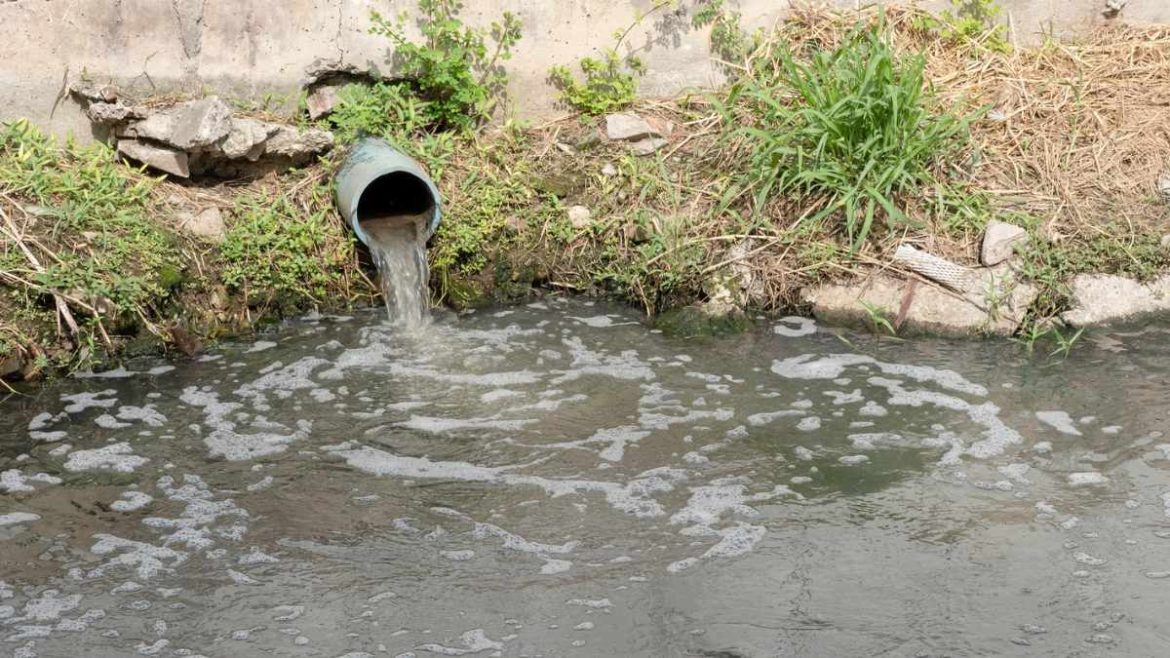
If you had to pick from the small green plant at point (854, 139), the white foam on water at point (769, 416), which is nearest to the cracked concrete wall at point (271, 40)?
the small green plant at point (854, 139)

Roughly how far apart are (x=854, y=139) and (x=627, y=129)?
1.29 meters

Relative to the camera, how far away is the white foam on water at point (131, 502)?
4473 mm

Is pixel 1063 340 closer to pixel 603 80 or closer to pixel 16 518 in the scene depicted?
pixel 603 80

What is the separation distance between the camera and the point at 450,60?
6684 mm

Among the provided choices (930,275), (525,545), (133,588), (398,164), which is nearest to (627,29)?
(398,164)

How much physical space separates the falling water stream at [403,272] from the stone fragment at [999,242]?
2688 millimetres

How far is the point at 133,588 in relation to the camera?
157 inches

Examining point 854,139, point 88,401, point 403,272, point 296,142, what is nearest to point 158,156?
point 296,142

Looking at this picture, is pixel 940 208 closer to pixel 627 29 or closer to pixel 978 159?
pixel 978 159

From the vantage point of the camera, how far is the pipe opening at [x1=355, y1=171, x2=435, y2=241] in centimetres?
643

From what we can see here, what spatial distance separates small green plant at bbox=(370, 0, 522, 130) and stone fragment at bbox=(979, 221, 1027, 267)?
2673 mm

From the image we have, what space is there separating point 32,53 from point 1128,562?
5.48 metres

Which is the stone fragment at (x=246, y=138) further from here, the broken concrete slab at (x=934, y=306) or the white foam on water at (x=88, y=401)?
the broken concrete slab at (x=934, y=306)

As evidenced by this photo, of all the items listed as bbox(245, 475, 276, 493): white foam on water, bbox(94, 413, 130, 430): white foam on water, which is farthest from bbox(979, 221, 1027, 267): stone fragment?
bbox(94, 413, 130, 430): white foam on water
